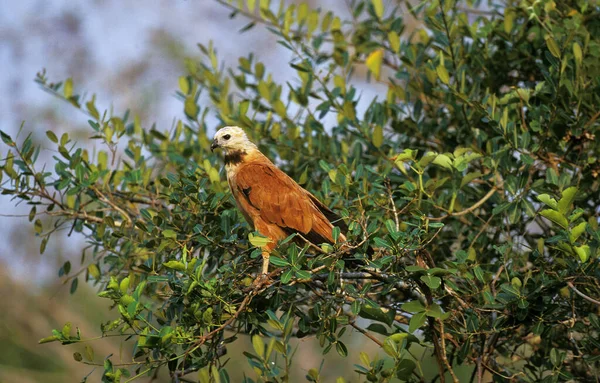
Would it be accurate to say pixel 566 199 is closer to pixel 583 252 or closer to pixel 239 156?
pixel 583 252

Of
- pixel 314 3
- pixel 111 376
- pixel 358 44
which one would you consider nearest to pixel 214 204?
pixel 111 376

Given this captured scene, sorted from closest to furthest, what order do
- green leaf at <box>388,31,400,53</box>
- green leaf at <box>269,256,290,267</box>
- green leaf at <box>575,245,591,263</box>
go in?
green leaf at <box>575,245,591,263</box> → green leaf at <box>269,256,290,267</box> → green leaf at <box>388,31,400,53</box>

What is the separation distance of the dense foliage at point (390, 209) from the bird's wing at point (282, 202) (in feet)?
0.53

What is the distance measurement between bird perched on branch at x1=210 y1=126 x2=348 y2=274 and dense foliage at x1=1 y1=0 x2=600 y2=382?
16cm

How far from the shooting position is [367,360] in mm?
2713

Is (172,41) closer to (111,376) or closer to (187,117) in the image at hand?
(187,117)

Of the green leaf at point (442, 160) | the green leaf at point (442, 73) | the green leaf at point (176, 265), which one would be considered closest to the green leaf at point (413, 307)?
the green leaf at point (442, 160)

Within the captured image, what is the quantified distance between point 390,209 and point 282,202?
112 centimetres

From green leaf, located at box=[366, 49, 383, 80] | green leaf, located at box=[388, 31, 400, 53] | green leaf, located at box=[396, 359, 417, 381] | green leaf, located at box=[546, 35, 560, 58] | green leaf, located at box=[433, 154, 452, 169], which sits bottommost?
green leaf, located at box=[396, 359, 417, 381]

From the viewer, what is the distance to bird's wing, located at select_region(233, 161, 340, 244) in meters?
3.82

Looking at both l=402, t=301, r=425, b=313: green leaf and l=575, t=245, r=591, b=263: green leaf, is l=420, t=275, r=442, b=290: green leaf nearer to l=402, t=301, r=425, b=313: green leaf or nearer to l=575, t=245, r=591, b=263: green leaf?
l=402, t=301, r=425, b=313: green leaf

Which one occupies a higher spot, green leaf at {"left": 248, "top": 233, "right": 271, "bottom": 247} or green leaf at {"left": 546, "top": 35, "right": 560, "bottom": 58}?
green leaf at {"left": 546, "top": 35, "right": 560, "bottom": 58}

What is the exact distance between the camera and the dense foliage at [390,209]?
272 centimetres

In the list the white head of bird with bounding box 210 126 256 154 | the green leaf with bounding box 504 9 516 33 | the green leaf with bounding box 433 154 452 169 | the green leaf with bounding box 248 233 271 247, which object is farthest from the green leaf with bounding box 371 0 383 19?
the green leaf with bounding box 248 233 271 247
